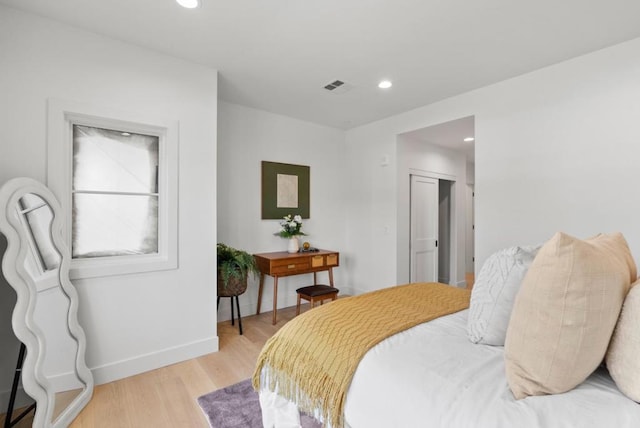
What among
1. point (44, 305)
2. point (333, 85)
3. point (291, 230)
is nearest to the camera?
point (44, 305)

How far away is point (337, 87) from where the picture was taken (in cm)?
319

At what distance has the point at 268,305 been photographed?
156 inches

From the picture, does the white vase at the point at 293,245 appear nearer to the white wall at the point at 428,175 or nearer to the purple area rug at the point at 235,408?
the white wall at the point at 428,175

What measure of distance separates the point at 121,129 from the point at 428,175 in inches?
153

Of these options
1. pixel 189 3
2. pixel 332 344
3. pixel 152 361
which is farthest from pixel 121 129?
pixel 332 344

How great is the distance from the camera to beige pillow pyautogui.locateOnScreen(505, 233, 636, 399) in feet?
2.80

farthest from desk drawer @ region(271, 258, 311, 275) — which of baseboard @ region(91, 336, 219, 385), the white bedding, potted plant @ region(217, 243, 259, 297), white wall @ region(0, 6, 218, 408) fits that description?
the white bedding

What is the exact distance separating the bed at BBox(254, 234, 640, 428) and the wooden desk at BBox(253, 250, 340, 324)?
81.7 inches

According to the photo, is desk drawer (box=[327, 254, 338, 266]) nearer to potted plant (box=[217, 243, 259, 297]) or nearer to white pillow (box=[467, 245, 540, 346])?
potted plant (box=[217, 243, 259, 297])

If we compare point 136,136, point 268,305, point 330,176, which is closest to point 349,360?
point 136,136

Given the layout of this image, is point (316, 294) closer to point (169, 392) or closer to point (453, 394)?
point (169, 392)

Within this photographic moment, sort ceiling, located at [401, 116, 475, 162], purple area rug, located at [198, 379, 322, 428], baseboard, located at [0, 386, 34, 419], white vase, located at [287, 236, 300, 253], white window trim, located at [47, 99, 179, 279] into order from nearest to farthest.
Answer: purple area rug, located at [198, 379, 322, 428], baseboard, located at [0, 386, 34, 419], white window trim, located at [47, 99, 179, 279], ceiling, located at [401, 116, 475, 162], white vase, located at [287, 236, 300, 253]

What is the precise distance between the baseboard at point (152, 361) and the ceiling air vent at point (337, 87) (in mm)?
2722

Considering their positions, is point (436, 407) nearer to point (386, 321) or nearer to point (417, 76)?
point (386, 321)
